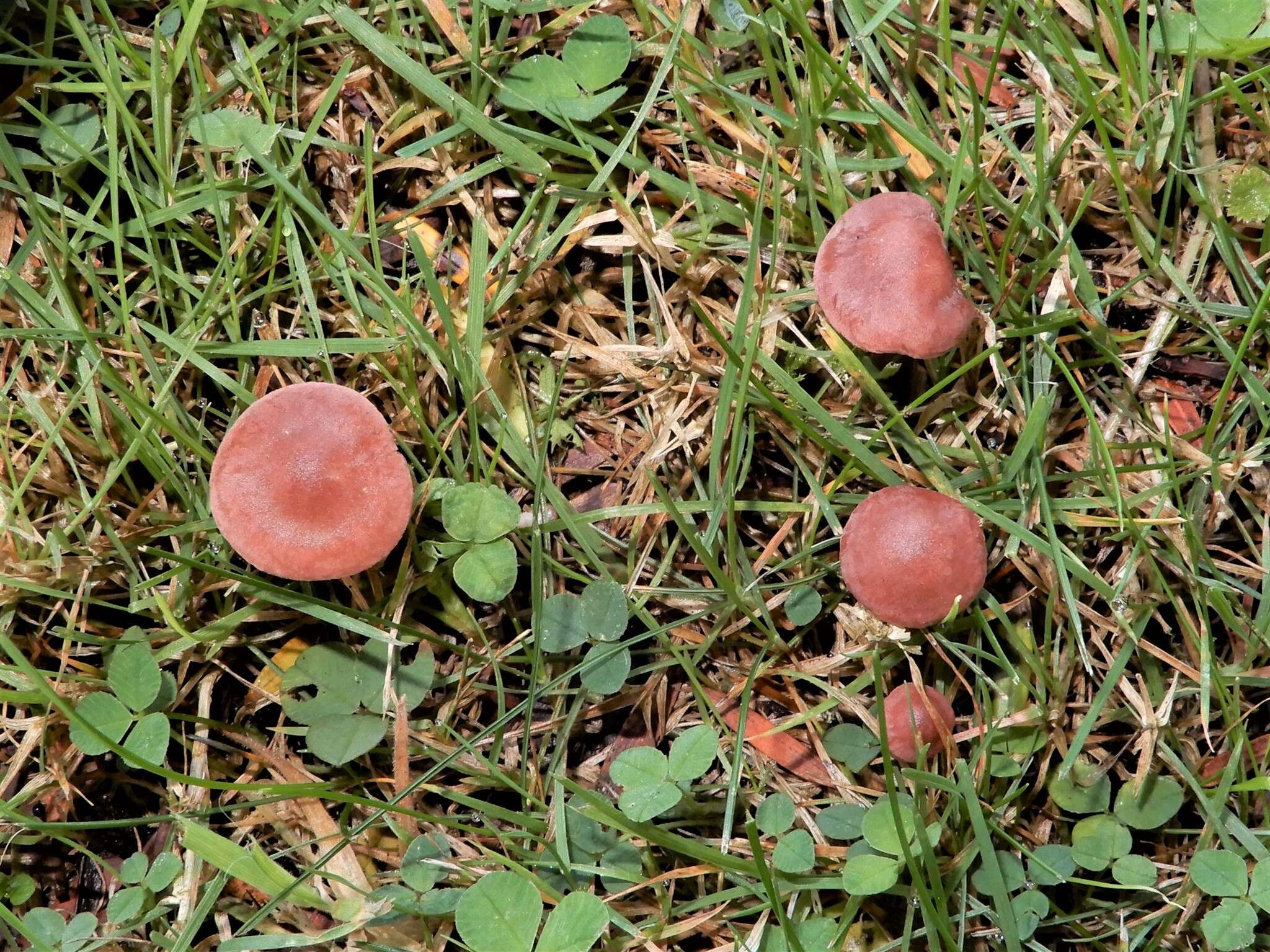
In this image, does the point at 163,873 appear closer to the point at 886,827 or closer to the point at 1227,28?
the point at 886,827

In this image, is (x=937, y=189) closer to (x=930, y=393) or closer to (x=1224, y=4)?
(x=930, y=393)

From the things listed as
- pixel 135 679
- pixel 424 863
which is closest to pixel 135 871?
pixel 135 679

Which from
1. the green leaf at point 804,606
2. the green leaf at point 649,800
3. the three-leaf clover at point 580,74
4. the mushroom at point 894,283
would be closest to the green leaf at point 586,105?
the three-leaf clover at point 580,74

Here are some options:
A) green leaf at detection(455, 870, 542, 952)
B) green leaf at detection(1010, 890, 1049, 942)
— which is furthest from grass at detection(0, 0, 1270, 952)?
green leaf at detection(455, 870, 542, 952)

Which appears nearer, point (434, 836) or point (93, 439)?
point (434, 836)

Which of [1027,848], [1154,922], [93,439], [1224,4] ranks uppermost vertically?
[1224,4]

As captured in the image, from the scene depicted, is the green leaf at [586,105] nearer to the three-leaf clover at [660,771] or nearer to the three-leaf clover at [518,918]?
the three-leaf clover at [660,771]

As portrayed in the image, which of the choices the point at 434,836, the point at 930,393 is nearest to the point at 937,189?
the point at 930,393

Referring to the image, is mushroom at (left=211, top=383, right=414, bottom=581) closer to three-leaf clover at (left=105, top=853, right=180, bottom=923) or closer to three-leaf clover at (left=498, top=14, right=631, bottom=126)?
three-leaf clover at (left=105, top=853, right=180, bottom=923)
